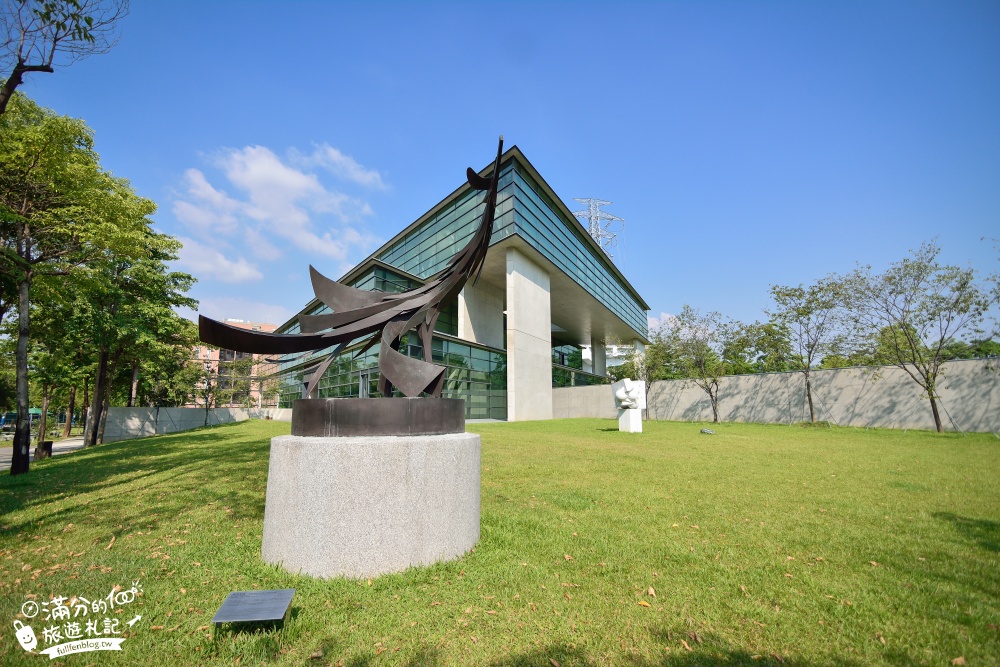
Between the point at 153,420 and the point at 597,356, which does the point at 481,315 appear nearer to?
the point at 153,420

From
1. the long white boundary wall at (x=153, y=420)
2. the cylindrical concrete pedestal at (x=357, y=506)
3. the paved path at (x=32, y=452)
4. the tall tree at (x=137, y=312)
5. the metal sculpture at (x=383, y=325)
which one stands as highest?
the tall tree at (x=137, y=312)

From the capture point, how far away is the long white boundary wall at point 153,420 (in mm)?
26442

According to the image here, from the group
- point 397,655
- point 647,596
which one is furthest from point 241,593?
point 647,596

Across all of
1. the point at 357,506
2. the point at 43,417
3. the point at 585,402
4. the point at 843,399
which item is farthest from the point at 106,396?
the point at 843,399

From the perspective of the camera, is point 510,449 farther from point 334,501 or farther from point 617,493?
point 334,501

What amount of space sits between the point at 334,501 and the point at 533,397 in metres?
26.0

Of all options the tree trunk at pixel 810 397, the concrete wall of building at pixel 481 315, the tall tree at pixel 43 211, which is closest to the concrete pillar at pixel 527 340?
the concrete wall of building at pixel 481 315

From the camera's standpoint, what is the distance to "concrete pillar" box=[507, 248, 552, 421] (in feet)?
90.1

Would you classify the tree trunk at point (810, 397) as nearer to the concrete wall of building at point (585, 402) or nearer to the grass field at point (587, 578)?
the concrete wall of building at point (585, 402)

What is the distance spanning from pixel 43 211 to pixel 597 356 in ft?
164

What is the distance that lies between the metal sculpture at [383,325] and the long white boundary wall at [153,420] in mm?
26172

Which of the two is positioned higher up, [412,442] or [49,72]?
[49,72]

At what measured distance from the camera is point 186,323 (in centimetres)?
2330

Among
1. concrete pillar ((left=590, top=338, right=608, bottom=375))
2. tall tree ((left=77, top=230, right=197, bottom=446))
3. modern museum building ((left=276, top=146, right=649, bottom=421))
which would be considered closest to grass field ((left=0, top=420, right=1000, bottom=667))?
tall tree ((left=77, top=230, right=197, bottom=446))
